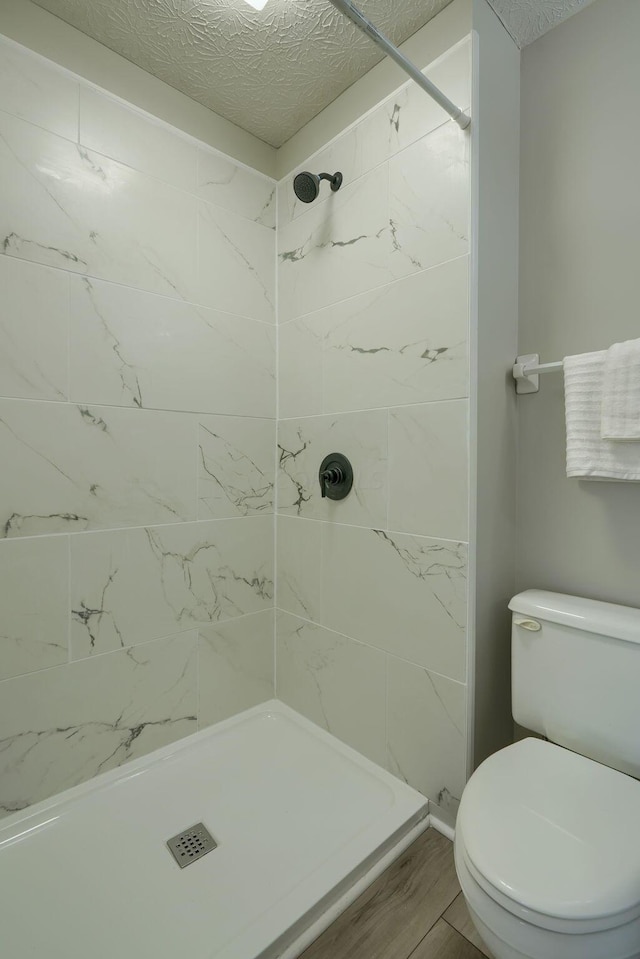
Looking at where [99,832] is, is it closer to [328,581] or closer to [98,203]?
[328,581]

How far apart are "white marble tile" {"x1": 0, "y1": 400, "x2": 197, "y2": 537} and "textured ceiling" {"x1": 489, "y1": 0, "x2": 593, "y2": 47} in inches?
60.9

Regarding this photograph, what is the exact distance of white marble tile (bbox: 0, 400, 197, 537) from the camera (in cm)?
131

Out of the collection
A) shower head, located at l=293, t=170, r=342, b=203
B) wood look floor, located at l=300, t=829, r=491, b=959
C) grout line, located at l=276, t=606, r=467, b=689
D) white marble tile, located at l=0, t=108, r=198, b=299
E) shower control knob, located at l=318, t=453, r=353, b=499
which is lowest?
wood look floor, located at l=300, t=829, r=491, b=959

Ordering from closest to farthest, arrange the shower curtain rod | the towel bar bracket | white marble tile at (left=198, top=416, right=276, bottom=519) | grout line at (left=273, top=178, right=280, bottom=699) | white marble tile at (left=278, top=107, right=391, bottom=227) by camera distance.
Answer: the shower curtain rod, the towel bar bracket, white marble tile at (left=278, top=107, right=391, bottom=227), white marble tile at (left=198, top=416, right=276, bottom=519), grout line at (left=273, top=178, right=280, bottom=699)

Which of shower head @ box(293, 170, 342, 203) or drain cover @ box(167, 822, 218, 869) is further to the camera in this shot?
shower head @ box(293, 170, 342, 203)

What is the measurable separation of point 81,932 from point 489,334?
1800 mm

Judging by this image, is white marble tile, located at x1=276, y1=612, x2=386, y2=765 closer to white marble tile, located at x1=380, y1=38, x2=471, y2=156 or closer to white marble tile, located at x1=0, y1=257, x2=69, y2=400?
white marble tile, located at x1=0, y1=257, x2=69, y2=400

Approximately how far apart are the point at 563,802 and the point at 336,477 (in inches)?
41.2

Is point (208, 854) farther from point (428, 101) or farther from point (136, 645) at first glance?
point (428, 101)

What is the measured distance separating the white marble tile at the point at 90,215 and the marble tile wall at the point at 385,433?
18.5 inches

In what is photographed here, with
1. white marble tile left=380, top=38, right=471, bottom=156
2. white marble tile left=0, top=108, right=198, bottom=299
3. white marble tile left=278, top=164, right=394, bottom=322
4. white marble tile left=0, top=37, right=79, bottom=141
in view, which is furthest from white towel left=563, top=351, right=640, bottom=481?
white marble tile left=0, top=37, right=79, bottom=141

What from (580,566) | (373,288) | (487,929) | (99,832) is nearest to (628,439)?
(580,566)

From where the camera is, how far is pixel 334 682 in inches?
66.5

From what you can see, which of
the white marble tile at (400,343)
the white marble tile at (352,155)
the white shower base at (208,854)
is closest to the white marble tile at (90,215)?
the white marble tile at (352,155)
